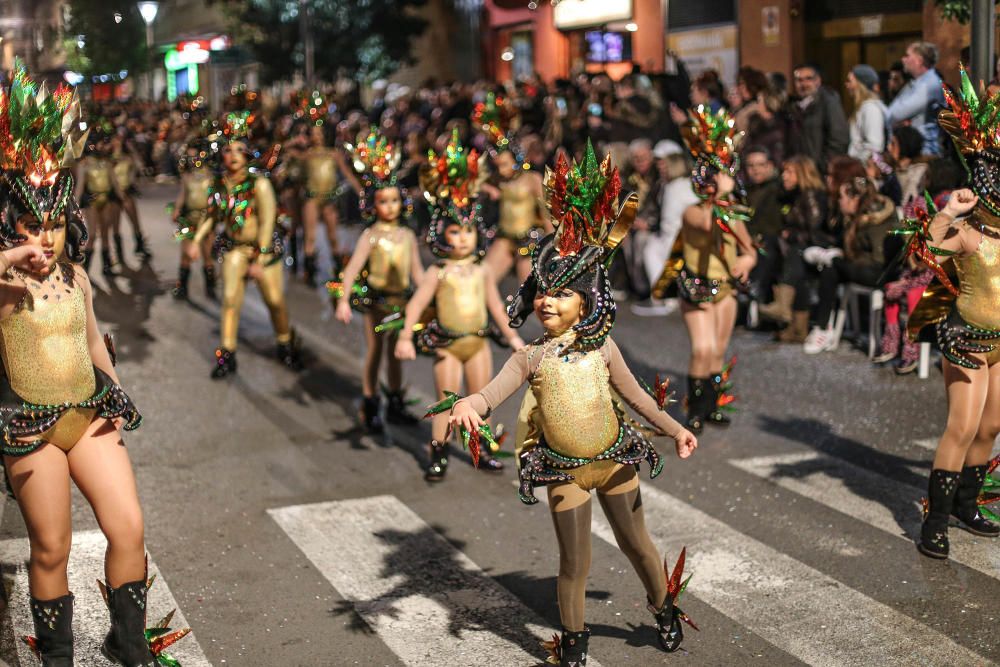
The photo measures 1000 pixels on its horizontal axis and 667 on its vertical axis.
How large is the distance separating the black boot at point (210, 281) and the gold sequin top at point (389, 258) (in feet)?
23.0

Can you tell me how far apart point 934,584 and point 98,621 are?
3.92 metres

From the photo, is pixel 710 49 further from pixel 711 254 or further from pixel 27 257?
pixel 27 257

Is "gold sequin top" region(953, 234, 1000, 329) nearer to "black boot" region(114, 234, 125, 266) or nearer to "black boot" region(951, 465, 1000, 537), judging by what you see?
"black boot" region(951, 465, 1000, 537)

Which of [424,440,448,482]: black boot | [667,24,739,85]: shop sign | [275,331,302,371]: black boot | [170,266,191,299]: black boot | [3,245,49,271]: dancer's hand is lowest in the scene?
[424,440,448,482]: black boot

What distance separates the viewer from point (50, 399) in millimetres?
5312

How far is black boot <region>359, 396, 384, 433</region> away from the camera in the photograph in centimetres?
989

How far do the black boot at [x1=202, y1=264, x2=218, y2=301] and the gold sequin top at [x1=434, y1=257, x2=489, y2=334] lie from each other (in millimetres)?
→ 8306

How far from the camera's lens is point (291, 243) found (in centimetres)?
1870

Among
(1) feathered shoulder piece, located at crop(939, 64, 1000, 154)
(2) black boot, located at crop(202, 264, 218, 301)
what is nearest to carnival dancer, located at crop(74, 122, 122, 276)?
(2) black boot, located at crop(202, 264, 218, 301)

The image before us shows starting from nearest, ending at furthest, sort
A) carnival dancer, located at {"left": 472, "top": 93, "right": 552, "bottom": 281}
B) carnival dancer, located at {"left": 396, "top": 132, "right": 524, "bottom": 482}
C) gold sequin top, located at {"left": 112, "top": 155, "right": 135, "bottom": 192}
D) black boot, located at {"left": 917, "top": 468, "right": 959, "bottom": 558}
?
black boot, located at {"left": 917, "top": 468, "right": 959, "bottom": 558} < carnival dancer, located at {"left": 396, "top": 132, "right": 524, "bottom": 482} < carnival dancer, located at {"left": 472, "top": 93, "right": 552, "bottom": 281} < gold sequin top, located at {"left": 112, "top": 155, "right": 135, "bottom": 192}

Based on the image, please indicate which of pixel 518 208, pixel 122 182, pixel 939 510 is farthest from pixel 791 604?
pixel 122 182

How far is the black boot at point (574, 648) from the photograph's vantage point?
18.0 ft

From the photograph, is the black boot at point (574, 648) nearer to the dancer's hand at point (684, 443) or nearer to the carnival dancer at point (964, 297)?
the dancer's hand at point (684, 443)

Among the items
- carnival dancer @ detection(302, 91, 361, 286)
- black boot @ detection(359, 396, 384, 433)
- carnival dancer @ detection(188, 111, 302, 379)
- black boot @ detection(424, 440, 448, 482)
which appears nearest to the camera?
black boot @ detection(424, 440, 448, 482)
